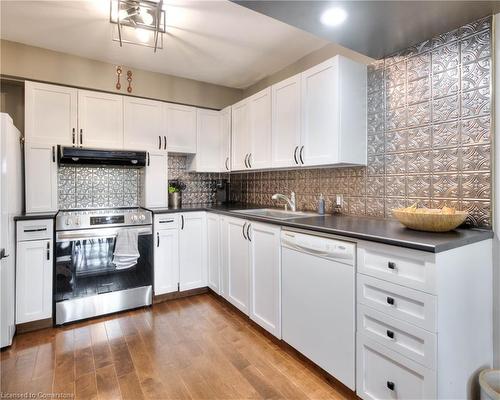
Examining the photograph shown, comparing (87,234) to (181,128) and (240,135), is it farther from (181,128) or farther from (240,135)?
(240,135)

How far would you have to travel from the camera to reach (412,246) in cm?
125

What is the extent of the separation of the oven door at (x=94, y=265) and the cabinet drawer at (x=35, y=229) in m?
0.08

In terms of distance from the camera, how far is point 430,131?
1.79 m

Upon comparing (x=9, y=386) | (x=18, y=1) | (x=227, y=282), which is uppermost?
(x=18, y=1)

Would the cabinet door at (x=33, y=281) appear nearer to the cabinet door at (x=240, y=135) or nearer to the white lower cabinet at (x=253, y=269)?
the white lower cabinet at (x=253, y=269)

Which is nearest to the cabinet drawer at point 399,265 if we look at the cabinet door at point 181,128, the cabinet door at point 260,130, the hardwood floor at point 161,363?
the hardwood floor at point 161,363

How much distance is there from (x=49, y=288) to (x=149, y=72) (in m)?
2.41

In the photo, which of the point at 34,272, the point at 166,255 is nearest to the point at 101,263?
the point at 34,272

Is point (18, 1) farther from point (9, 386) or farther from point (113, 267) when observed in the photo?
point (9, 386)

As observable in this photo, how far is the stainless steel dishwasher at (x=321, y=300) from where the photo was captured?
1.56 m

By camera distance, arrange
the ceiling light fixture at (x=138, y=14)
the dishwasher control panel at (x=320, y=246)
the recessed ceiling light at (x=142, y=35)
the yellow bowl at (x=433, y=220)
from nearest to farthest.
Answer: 1. the yellow bowl at (x=433, y=220)
2. the dishwasher control panel at (x=320, y=246)
3. the ceiling light fixture at (x=138, y=14)
4. the recessed ceiling light at (x=142, y=35)

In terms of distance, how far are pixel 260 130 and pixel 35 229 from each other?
213 centimetres

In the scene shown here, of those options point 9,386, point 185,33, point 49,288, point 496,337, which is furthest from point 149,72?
point 496,337

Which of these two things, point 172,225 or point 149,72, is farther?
point 149,72
